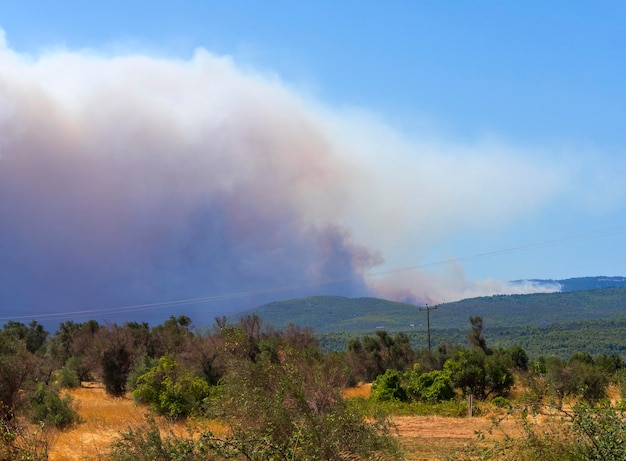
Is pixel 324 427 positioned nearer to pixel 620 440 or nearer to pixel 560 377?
pixel 620 440

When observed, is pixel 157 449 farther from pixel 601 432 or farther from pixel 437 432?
pixel 437 432

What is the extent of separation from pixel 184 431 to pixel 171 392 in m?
5.85

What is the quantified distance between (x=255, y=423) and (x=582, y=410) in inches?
294

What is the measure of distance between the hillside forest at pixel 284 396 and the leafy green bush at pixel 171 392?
7 cm

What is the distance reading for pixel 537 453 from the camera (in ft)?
39.1

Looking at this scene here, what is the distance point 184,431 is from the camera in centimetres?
2516

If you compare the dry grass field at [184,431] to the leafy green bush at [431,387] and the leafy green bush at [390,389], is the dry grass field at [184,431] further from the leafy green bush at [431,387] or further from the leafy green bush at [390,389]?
the leafy green bush at [390,389]

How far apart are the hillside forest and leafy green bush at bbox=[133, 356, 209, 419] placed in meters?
0.07

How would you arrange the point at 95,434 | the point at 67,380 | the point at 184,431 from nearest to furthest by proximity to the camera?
1. the point at 95,434
2. the point at 184,431
3. the point at 67,380

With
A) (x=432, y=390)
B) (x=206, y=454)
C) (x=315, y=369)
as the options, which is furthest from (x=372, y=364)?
(x=206, y=454)

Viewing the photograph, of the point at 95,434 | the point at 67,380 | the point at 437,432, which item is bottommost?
the point at 437,432

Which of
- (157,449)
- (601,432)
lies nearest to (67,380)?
(157,449)

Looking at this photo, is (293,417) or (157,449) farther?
(293,417)

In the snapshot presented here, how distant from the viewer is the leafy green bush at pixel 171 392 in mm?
30109
